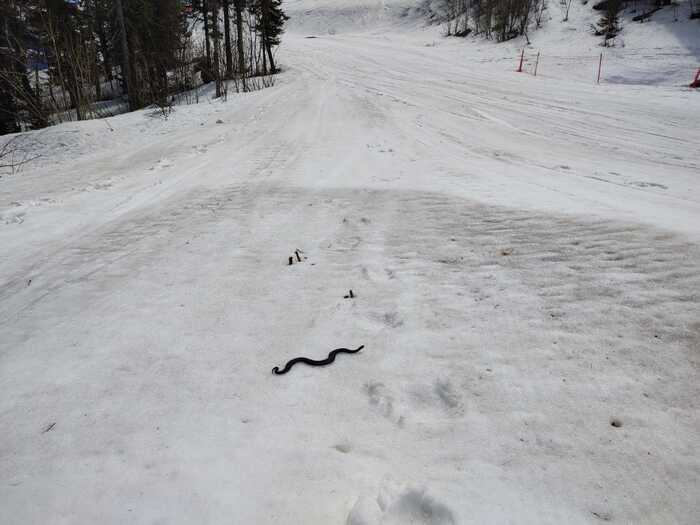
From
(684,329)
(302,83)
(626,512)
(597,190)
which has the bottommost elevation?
(626,512)

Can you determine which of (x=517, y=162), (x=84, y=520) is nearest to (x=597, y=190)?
(x=517, y=162)

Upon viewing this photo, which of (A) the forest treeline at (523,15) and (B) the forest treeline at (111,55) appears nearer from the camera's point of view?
(B) the forest treeline at (111,55)

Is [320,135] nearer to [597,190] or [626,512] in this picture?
[597,190]

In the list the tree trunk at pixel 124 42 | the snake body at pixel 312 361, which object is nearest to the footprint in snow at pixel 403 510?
the snake body at pixel 312 361

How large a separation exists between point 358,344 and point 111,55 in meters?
29.8

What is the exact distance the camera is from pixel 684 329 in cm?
210

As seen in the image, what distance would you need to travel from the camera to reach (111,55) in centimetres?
2431

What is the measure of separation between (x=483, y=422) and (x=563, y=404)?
401 millimetres

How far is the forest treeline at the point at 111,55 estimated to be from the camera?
1107 centimetres

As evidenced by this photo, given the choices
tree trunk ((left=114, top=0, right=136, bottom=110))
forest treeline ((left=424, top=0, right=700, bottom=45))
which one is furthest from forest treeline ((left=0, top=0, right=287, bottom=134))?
forest treeline ((left=424, top=0, right=700, bottom=45))

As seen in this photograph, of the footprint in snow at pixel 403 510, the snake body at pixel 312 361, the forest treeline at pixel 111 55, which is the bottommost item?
the footprint in snow at pixel 403 510

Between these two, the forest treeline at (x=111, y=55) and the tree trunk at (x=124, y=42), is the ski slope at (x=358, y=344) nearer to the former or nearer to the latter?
the forest treeline at (x=111, y=55)

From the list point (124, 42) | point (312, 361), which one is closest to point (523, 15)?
point (124, 42)

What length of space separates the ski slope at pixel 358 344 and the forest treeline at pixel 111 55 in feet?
25.3
